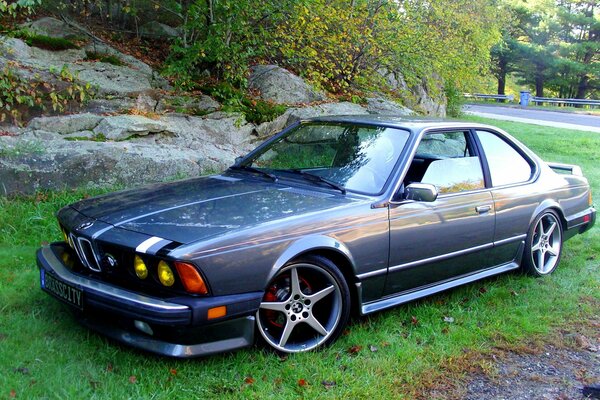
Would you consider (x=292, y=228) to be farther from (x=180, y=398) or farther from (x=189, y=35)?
(x=189, y=35)

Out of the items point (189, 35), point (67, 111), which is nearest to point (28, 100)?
point (67, 111)

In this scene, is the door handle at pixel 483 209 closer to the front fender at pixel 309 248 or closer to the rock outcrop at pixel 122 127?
the front fender at pixel 309 248

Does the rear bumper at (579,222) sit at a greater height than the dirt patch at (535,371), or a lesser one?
greater

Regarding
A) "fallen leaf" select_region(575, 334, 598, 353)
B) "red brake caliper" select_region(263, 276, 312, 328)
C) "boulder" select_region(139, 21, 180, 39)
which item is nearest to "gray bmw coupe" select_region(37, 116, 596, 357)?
"red brake caliper" select_region(263, 276, 312, 328)

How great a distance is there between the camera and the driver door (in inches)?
156

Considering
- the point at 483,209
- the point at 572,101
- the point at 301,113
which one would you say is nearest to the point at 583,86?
the point at 572,101

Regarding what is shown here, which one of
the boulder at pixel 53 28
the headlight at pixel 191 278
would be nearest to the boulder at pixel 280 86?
the boulder at pixel 53 28

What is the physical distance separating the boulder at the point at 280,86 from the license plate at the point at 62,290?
6.42m

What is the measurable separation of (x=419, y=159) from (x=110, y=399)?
2.68 m

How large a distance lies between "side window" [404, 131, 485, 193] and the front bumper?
Answer: 67.3 inches

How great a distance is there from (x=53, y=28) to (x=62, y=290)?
6.95 m

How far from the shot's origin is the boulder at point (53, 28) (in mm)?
8891

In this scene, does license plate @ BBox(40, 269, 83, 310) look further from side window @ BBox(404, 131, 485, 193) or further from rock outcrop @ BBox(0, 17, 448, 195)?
rock outcrop @ BBox(0, 17, 448, 195)

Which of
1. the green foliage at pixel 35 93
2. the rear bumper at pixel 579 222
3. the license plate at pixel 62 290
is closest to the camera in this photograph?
the license plate at pixel 62 290
